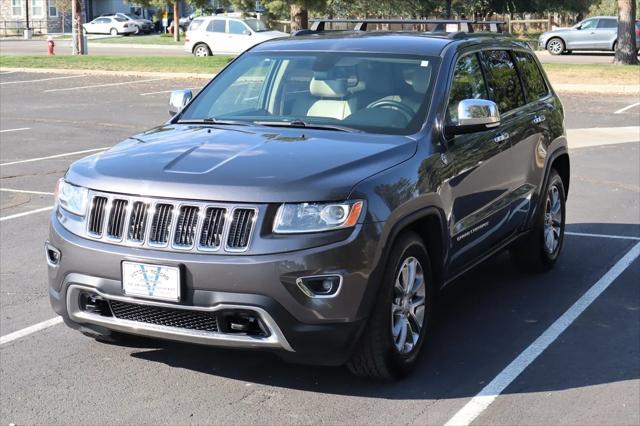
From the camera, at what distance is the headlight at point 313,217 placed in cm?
474

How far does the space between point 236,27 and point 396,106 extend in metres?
32.2

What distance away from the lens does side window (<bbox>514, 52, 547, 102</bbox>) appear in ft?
25.1

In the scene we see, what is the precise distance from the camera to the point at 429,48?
6406mm

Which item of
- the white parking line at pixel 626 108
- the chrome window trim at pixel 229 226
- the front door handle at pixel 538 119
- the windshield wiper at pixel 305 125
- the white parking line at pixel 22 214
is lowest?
the white parking line at pixel 22 214

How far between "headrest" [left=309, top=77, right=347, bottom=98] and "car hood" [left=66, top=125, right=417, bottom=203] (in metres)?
0.43

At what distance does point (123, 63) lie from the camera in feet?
103

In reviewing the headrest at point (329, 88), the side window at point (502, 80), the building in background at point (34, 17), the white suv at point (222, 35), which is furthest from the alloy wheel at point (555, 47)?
the building in background at point (34, 17)

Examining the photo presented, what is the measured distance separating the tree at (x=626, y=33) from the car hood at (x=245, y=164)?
82.8ft

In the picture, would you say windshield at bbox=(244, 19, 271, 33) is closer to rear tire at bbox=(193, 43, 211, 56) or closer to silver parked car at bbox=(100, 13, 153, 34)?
rear tire at bbox=(193, 43, 211, 56)

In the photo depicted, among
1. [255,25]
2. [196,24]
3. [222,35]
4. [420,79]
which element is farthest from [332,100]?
[196,24]

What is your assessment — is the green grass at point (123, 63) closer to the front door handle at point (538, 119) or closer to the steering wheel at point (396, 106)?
the front door handle at point (538, 119)

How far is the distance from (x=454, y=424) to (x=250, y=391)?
109 centimetres


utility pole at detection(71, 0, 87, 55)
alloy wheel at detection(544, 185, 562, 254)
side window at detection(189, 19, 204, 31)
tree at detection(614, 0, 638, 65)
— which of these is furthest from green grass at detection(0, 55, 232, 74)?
alloy wheel at detection(544, 185, 562, 254)

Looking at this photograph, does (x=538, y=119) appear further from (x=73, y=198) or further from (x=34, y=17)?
(x=34, y=17)
